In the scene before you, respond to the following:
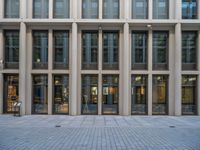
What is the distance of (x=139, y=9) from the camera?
26.5 metres

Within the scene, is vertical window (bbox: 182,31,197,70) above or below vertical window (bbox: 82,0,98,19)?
below

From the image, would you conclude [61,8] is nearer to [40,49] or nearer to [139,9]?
[40,49]

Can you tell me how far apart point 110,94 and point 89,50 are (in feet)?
13.4

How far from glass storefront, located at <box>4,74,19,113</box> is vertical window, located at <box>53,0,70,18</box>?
627 centimetres

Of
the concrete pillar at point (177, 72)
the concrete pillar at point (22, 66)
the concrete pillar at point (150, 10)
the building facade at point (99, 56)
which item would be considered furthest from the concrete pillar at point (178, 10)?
the concrete pillar at point (22, 66)

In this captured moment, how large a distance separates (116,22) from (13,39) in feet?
28.8

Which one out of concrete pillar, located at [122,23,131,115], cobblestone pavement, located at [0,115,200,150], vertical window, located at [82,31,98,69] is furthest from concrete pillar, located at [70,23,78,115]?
cobblestone pavement, located at [0,115,200,150]

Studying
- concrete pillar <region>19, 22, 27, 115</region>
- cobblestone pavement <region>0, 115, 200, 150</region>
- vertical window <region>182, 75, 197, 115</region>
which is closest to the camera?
cobblestone pavement <region>0, 115, 200, 150</region>

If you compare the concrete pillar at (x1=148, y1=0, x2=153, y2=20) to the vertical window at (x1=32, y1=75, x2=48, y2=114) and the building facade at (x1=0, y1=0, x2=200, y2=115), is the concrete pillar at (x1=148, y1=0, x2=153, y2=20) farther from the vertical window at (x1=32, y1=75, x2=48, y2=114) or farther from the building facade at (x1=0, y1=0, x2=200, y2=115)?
the vertical window at (x1=32, y1=75, x2=48, y2=114)

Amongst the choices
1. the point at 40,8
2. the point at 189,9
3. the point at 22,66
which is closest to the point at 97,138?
the point at 22,66

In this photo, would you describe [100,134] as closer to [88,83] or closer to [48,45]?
[88,83]

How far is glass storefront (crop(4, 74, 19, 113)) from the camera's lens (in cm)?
2636

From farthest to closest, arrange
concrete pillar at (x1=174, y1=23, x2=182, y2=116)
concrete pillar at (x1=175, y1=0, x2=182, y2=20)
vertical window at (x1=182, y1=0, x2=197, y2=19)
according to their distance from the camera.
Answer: vertical window at (x1=182, y1=0, x2=197, y2=19) < concrete pillar at (x1=175, y1=0, x2=182, y2=20) < concrete pillar at (x1=174, y1=23, x2=182, y2=116)

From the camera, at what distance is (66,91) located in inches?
1035
